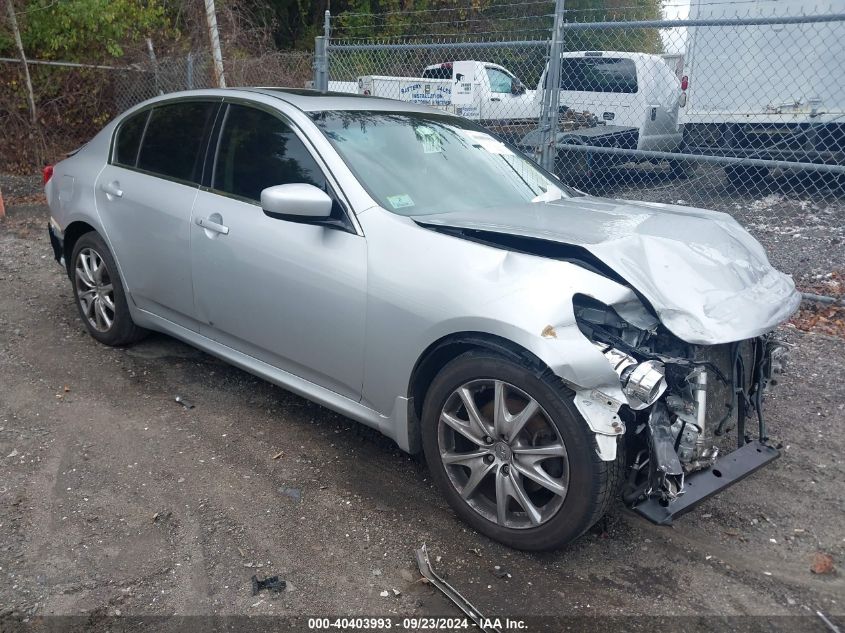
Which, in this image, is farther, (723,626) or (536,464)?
(536,464)

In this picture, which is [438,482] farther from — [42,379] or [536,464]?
[42,379]

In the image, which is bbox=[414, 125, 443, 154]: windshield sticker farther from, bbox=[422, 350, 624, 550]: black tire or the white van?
the white van

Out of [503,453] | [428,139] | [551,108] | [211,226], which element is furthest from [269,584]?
[551,108]

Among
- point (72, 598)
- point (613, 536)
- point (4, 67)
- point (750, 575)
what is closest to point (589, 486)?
point (613, 536)

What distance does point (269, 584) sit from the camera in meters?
3.04

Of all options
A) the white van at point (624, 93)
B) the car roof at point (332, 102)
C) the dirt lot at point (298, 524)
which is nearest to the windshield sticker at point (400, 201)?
the car roof at point (332, 102)

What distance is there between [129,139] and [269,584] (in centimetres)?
326

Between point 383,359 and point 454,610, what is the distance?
110 cm

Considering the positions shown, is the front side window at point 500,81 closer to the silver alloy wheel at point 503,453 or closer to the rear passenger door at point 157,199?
the rear passenger door at point 157,199

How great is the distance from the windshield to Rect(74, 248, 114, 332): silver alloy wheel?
203 centimetres

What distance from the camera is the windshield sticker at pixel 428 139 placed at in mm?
4262

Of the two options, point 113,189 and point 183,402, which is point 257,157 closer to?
point 113,189

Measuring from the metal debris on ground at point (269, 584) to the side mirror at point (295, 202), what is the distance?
1561mm

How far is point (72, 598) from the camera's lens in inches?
115
